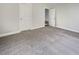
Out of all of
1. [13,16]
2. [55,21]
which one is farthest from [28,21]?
[55,21]

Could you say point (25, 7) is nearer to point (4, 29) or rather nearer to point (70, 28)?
point (4, 29)

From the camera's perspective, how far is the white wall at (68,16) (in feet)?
22.8

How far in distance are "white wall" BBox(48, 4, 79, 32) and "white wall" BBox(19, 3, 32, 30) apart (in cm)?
277

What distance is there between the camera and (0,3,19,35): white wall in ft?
17.7

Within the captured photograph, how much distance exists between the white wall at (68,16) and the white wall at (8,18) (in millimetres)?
3922

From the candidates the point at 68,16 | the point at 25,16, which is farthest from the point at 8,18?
the point at 68,16

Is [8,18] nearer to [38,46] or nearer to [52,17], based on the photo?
[38,46]

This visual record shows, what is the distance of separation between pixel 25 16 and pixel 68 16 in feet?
11.0

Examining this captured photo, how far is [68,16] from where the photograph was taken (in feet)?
25.1

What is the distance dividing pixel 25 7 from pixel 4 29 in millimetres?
2416

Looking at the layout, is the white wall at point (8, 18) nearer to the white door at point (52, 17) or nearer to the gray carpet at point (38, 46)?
the gray carpet at point (38, 46)

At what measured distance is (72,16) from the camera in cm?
726

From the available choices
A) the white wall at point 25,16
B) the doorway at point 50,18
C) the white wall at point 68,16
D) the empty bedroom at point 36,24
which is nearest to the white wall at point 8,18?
the empty bedroom at point 36,24

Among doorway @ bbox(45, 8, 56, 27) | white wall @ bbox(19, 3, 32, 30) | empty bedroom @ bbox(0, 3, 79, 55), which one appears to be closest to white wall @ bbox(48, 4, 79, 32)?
empty bedroom @ bbox(0, 3, 79, 55)
